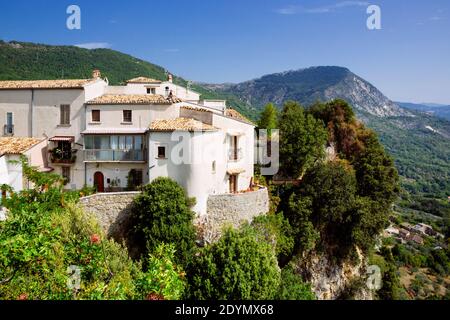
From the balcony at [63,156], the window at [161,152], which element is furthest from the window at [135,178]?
the balcony at [63,156]

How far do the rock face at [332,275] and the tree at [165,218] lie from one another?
11599mm

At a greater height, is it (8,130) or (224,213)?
(8,130)

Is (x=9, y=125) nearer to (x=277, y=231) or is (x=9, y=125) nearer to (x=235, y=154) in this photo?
(x=235, y=154)

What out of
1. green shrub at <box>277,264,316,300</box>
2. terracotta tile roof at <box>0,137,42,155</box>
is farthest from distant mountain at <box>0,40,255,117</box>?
green shrub at <box>277,264,316,300</box>

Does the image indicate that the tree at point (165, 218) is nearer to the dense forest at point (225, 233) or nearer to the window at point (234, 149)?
the dense forest at point (225, 233)

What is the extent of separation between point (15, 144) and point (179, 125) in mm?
12622

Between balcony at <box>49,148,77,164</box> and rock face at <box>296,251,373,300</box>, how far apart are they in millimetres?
19542

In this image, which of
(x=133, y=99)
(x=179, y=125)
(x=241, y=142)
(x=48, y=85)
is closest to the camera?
(x=179, y=125)

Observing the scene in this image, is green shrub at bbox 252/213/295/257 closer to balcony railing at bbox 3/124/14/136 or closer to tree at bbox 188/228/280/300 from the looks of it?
tree at bbox 188/228/280/300

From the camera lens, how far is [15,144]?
28.9m

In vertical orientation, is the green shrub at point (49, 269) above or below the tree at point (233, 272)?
above

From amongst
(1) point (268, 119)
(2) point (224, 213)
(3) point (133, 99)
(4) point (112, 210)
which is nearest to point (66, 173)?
(4) point (112, 210)

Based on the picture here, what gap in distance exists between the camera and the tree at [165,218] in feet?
78.8
